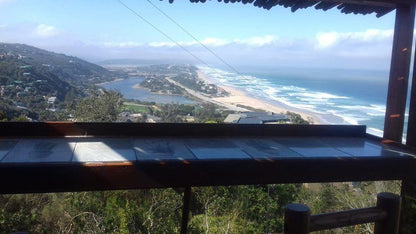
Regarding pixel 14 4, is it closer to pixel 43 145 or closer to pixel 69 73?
pixel 69 73

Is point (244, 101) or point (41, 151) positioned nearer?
point (41, 151)

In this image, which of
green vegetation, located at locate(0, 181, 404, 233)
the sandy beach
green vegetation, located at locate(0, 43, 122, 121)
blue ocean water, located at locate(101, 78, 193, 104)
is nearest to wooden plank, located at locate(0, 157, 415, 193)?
green vegetation, located at locate(0, 181, 404, 233)

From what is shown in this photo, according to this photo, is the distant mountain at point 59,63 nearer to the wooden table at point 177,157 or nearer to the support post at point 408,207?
the wooden table at point 177,157

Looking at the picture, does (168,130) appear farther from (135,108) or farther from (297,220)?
(135,108)

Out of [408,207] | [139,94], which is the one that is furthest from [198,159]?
[139,94]

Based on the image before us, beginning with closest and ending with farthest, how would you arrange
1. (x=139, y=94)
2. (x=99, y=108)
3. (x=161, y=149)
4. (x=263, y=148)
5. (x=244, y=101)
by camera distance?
(x=161, y=149)
(x=263, y=148)
(x=99, y=108)
(x=139, y=94)
(x=244, y=101)

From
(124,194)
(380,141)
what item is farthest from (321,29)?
(380,141)
